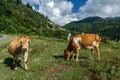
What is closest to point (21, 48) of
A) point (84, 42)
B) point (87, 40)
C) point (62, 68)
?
point (62, 68)

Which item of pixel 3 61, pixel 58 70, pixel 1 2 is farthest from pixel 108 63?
pixel 1 2

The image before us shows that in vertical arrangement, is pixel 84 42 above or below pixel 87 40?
below

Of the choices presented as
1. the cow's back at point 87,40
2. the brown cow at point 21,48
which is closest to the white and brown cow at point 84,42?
the cow's back at point 87,40

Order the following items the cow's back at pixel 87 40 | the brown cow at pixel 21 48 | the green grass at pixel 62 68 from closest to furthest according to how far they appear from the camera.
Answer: the green grass at pixel 62 68, the brown cow at pixel 21 48, the cow's back at pixel 87 40

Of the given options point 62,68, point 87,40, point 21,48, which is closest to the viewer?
point 21,48

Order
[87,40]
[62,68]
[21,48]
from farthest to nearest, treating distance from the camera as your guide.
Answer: [87,40]
[62,68]
[21,48]

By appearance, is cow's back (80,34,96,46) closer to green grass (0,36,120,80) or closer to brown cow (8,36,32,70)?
green grass (0,36,120,80)

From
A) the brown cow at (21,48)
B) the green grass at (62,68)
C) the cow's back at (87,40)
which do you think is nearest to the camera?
the green grass at (62,68)

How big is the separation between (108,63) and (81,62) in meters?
2.24

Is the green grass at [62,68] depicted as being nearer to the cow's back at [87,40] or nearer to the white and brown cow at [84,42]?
the white and brown cow at [84,42]

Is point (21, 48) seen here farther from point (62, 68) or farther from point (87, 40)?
point (87, 40)

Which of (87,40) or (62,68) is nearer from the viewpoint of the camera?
(62,68)

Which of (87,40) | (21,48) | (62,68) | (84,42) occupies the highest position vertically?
(87,40)

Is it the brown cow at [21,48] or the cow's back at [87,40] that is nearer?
the brown cow at [21,48]
